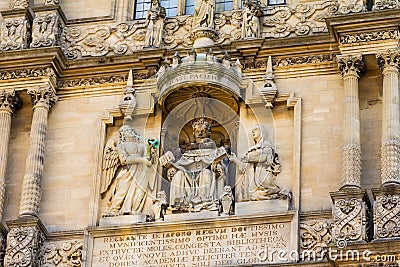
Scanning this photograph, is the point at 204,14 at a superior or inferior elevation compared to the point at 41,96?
superior

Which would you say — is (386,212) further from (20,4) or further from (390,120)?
(20,4)

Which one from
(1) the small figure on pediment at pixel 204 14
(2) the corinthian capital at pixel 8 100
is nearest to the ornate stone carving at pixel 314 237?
(1) the small figure on pediment at pixel 204 14

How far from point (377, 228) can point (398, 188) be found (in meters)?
0.70

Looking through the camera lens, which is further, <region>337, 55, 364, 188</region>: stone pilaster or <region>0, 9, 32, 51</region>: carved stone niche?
<region>0, 9, 32, 51</region>: carved stone niche

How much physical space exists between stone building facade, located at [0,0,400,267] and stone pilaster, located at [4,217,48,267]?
25 millimetres

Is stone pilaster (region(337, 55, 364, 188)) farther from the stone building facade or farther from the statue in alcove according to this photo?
the statue in alcove

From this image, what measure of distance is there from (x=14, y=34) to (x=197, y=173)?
406 cm

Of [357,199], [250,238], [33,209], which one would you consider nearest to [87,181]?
[33,209]

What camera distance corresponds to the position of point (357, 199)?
23250 mm

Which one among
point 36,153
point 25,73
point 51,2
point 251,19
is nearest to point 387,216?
point 251,19

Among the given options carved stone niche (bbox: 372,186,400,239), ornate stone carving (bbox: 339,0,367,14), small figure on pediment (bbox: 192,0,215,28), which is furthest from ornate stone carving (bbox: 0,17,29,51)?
carved stone niche (bbox: 372,186,400,239)

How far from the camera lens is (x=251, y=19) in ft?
84.6

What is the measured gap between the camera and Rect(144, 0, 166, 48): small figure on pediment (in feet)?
85.5

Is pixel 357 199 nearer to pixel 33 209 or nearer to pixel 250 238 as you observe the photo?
pixel 250 238
